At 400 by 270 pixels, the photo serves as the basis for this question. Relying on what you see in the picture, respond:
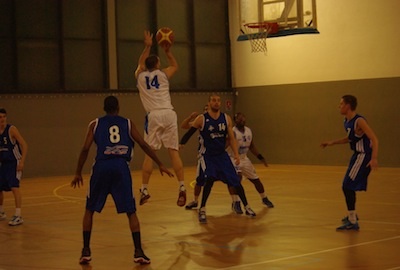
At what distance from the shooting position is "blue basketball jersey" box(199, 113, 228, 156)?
12.4 m

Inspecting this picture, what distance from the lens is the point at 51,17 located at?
979 inches

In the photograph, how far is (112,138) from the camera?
8.96 m

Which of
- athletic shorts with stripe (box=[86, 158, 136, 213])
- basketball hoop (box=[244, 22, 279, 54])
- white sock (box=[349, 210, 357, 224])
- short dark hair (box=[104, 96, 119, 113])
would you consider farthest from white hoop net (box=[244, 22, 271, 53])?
athletic shorts with stripe (box=[86, 158, 136, 213])

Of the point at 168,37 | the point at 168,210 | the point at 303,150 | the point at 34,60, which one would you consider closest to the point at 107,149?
the point at 168,37

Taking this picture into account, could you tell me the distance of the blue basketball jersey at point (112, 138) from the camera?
8.96 m

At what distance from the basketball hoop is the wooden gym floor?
740 cm

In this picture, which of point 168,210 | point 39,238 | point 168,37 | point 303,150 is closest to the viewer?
point 39,238

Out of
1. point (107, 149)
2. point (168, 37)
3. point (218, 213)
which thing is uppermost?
point (168, 37)

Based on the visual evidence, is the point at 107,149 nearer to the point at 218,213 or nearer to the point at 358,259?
the point at 358,259

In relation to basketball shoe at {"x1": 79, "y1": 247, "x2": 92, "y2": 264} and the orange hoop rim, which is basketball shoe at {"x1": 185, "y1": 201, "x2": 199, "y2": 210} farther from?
the orange hoop rim

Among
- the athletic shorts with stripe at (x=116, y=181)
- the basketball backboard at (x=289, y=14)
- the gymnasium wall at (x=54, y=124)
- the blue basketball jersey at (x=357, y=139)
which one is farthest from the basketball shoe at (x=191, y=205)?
the gymnasium wall at (x=54, y=124)

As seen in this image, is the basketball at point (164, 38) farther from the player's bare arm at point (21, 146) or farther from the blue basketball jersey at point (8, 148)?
the blue basketball jersey at point (8, 148)

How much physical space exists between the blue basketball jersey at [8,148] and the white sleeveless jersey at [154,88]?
224cm

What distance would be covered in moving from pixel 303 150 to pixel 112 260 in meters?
17.7
